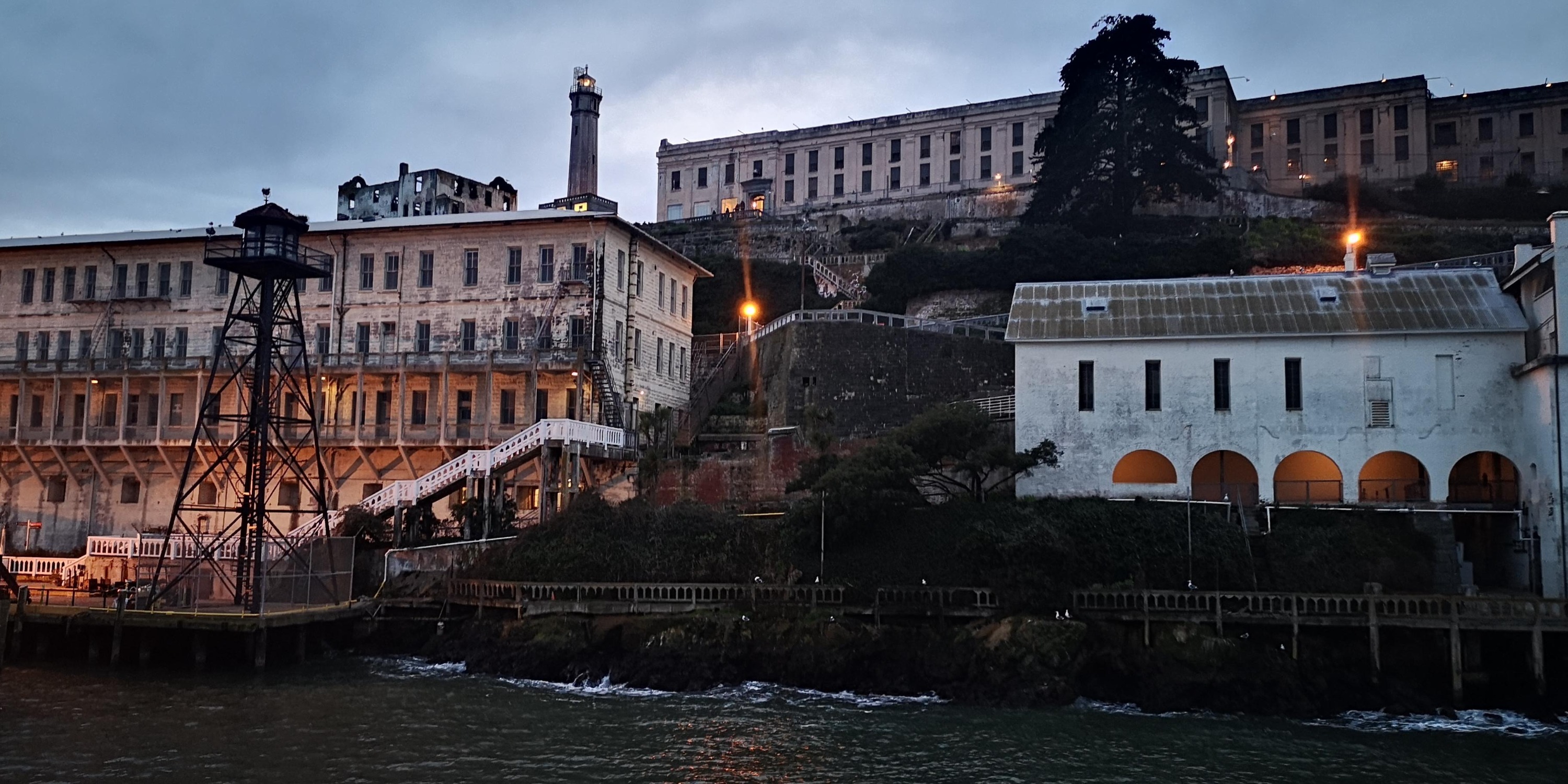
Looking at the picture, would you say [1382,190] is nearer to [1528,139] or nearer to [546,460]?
[1528,139]

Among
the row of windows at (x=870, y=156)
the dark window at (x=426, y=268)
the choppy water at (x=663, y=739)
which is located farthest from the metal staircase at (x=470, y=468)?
the row of windows at (x=870, y=156)

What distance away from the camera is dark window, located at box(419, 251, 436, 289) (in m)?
46.7

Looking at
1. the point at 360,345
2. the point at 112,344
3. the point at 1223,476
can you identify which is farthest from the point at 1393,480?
the point at 112,344

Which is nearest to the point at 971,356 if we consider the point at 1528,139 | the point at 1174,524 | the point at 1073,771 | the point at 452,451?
the point at 1174,524

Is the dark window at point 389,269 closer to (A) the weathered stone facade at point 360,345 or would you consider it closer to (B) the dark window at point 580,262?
(A) the weathered stone facade at point 360,345

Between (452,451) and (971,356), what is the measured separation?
20.5m

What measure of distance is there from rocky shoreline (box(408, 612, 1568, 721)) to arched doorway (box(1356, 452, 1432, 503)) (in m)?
7.47

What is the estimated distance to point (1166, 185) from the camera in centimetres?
6184

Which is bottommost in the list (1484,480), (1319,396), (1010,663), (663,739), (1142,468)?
(663,739)

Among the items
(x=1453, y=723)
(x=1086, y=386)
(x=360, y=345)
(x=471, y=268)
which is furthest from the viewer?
(x=360, y=345)

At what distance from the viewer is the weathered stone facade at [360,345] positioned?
4450cm

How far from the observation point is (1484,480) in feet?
121

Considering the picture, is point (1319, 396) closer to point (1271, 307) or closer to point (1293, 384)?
point (1293, 384)

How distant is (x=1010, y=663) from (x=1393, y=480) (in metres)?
15.4
